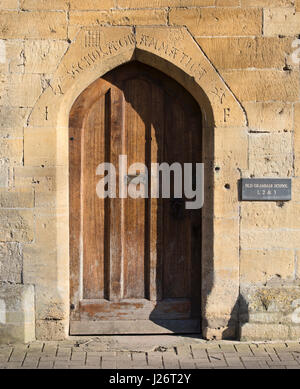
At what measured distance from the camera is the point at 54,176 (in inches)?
206

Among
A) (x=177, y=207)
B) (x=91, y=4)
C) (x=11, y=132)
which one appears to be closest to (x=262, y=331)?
(x=177, y=207)

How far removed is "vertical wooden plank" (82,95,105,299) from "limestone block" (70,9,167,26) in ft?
2.30

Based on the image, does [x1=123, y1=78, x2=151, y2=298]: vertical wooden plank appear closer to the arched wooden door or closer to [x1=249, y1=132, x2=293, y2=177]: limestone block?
the arched wooden door

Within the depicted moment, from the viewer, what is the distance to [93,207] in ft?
18.1

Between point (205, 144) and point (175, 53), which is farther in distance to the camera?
point (205, 144)

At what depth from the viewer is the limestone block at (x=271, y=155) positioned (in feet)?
17.3

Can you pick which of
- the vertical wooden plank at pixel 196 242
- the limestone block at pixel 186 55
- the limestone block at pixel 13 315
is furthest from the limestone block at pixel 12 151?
the vertical wooden plank at pixel 196 242

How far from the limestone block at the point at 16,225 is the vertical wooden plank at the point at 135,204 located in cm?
90

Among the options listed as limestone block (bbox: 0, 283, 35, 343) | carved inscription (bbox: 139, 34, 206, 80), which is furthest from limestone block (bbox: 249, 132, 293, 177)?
limestone block (bbox: 0, 283, 35, 343)

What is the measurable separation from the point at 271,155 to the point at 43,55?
2240mm

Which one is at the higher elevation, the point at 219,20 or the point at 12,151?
the point at 219,20

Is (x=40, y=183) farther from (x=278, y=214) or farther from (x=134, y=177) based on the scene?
(x=278, y=214)

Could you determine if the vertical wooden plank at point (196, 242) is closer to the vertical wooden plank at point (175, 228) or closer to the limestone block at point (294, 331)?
the vertical wooden plank at point (175, 228)
